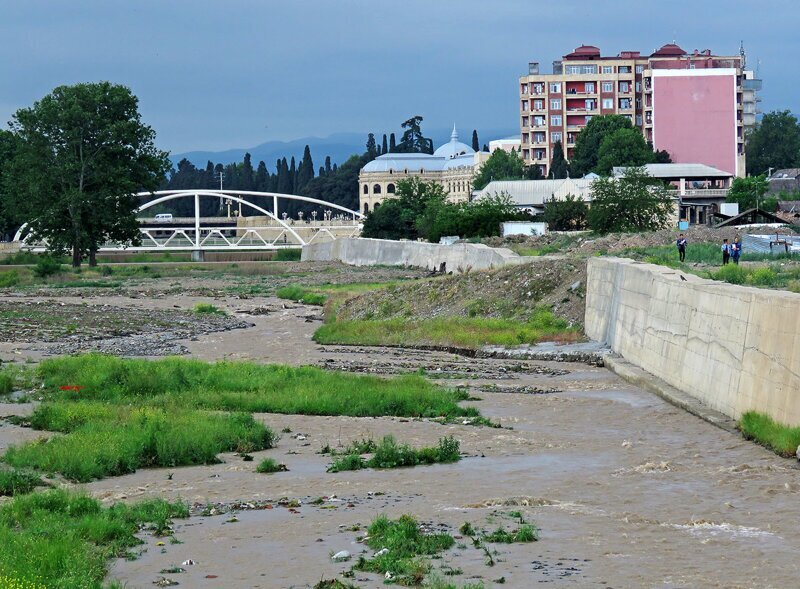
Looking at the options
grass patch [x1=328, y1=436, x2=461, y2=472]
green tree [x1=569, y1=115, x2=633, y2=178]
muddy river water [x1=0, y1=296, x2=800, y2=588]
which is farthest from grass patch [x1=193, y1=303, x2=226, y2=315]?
green tree [x1=569, y1=115, x2=633, y2=178]

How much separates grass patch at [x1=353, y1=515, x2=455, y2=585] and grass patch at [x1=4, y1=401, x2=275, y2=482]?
15.9 ft

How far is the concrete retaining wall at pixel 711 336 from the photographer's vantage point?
2064 cm

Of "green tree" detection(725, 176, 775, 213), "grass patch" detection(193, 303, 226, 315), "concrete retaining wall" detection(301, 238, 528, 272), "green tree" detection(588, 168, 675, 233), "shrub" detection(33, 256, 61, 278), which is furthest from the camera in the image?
"green tree" detection(725, 176, 775, 213)

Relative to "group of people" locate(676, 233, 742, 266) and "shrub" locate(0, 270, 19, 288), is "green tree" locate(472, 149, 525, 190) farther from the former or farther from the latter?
"group of people" locate(676, 233, 742, 266)

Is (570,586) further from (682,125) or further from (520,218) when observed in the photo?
(682,125)

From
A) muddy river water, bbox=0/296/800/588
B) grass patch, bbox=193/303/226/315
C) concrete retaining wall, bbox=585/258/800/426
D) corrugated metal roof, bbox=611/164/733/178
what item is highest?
corrugated metal roof, bbox=611/164/733/178

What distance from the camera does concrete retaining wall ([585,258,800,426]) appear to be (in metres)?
20.6

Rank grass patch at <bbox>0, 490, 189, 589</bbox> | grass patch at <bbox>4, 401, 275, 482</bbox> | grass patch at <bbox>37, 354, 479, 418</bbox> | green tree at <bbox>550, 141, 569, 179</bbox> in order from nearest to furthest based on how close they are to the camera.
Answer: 1. grass patch at <bbox>0, 490, 189, 589</bbox>
2. grass patch at <bbox>4, 401, 275, 482</bbox>
3. grass patch at <bbox>37, 354, 479, 418</bbox>
4. green tree at <bbox>550, 141, 569, 179</bbox>

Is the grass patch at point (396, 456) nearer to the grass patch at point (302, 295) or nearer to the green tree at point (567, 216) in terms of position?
the grass patch at point (302, 295)

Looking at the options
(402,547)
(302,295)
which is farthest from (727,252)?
(402,547)

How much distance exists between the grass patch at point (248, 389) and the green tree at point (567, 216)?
8376 cm

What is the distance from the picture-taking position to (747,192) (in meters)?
133

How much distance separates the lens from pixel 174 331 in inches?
1834

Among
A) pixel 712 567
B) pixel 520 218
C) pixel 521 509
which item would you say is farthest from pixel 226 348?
pixel 520 218
